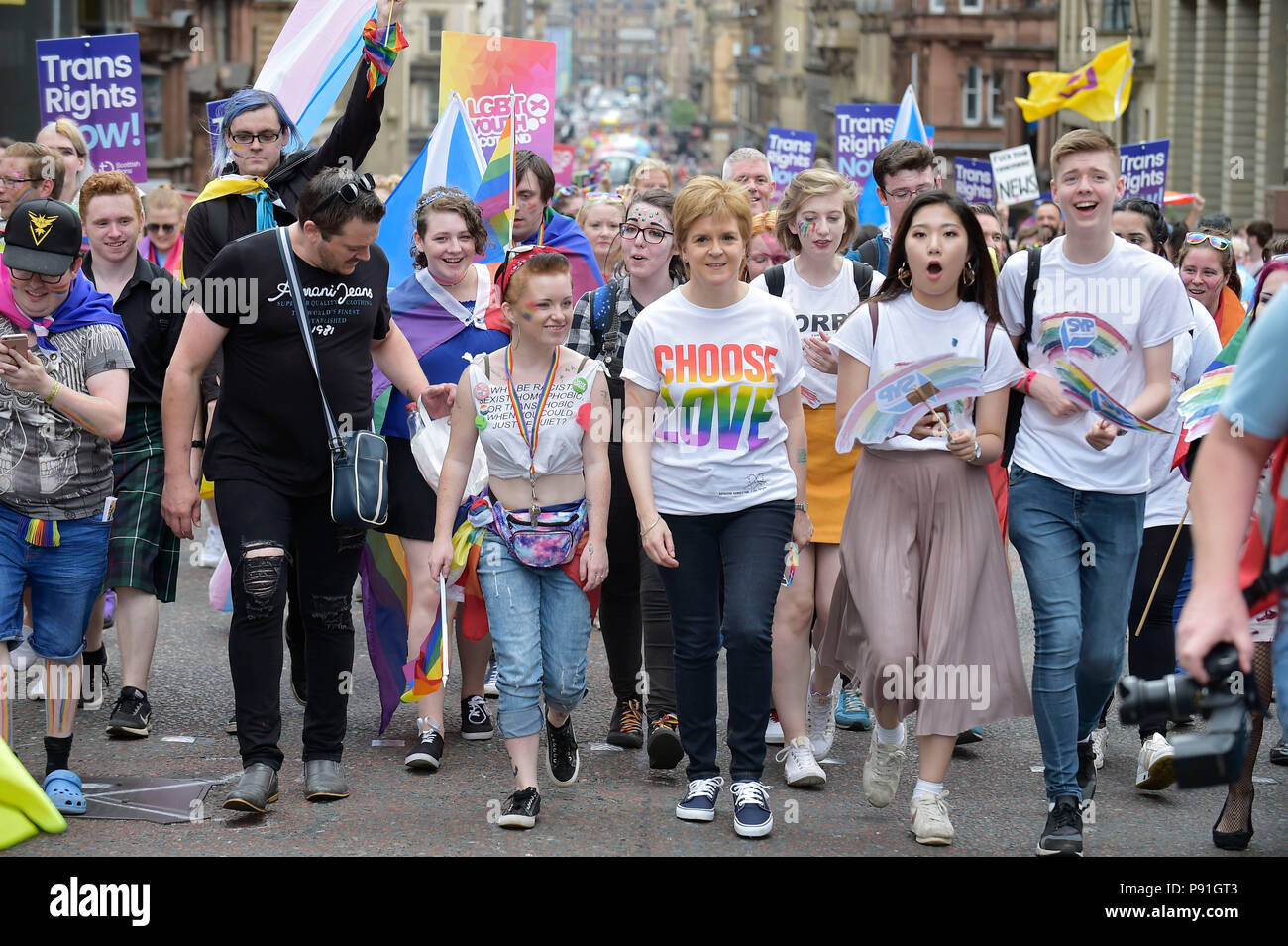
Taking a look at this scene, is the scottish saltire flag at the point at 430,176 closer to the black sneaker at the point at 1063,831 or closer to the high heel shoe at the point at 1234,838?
the black sneaker at the point at 1063,831

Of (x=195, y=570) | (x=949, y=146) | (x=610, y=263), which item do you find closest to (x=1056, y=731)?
(x=610, y=263)

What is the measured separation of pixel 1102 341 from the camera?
5703 millimetres

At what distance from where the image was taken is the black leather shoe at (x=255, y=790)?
5789mm

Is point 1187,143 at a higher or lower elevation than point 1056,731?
higher

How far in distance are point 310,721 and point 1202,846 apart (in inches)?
115

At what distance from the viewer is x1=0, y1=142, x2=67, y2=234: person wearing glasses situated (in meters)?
8.11

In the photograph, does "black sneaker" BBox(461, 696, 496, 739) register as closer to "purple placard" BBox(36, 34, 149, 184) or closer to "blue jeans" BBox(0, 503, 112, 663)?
"blue jeans" BBox(0, 503, 112, 663)

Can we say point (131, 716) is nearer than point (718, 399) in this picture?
No

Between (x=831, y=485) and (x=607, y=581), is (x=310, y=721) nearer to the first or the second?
(x=607, y=581)

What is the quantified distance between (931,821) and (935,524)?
0.91 metres

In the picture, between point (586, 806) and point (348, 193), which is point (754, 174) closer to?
point (348, 193)

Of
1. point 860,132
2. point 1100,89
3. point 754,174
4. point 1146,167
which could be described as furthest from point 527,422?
point 1100,89

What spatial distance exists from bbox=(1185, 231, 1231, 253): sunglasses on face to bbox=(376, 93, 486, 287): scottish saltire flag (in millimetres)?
3130

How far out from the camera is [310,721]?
243 inches
